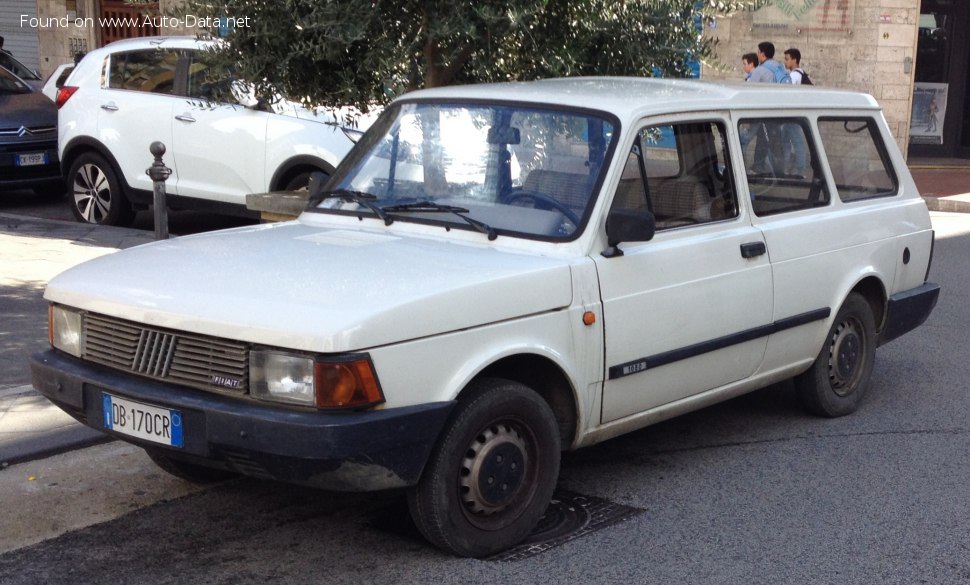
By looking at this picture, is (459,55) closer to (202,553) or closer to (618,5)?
(618,5)

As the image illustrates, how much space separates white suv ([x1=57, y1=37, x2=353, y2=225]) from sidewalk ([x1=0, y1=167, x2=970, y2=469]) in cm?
48

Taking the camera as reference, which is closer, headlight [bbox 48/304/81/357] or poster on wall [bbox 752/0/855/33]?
headlight [bbox 48/304/81/357]

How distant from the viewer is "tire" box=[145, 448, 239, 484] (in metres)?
5.22

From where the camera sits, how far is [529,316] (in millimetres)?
4535

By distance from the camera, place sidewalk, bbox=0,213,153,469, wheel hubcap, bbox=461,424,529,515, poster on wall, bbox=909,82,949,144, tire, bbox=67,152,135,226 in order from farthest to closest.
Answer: poster on wall, bbox=909,82,949,144, tire, bbox=67,152,135,226, sidewalk, bbox=0,213,153,469, wheel hubcap, bbox=461,424,529,515

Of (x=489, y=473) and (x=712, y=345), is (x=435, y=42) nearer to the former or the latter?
(x=712, y=345)

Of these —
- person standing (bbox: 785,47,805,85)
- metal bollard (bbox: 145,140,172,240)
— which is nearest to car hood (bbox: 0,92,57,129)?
metal bollard (bbox: 145,140,172,240)

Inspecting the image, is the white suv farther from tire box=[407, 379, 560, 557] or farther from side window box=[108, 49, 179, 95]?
tire box=[407, 379, 560, 557]

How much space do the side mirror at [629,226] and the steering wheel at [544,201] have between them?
0.47 feet

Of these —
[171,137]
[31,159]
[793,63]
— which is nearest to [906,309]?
[171,137]

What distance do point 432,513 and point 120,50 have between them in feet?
29.3

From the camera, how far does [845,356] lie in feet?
21.3

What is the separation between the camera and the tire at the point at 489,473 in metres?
4.29

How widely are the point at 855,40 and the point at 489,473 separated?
649 inches
